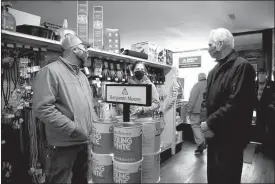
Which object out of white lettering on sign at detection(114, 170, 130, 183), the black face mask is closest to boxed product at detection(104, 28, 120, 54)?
the black face mask

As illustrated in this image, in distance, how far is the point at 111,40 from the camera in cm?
313

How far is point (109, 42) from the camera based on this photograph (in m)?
3.13

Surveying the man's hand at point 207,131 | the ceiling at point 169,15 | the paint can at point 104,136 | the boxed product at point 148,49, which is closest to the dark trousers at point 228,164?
the man's hand at point 207,131

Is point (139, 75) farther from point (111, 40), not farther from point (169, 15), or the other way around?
point (169, 15)

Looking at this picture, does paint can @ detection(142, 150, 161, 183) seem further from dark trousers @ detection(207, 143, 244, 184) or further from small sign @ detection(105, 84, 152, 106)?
dark trousers @ detection(207, 143, 244, 184)

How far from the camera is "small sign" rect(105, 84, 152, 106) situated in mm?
1104

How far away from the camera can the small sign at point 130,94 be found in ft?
3.62

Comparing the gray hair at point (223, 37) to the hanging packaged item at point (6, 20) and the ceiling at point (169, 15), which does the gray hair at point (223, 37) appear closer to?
the hanging packaged item at point (6, 20)

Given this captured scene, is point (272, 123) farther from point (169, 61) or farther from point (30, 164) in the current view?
point (30, 164)

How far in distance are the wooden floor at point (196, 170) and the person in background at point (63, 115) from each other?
6.53ft

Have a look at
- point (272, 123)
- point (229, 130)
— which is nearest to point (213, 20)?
point (272, 123)

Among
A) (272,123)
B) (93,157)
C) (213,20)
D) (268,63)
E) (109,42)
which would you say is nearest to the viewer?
(93,157)

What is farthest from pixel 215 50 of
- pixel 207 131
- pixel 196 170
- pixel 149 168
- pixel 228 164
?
pixel 196 170

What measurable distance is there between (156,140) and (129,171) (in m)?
0.28
